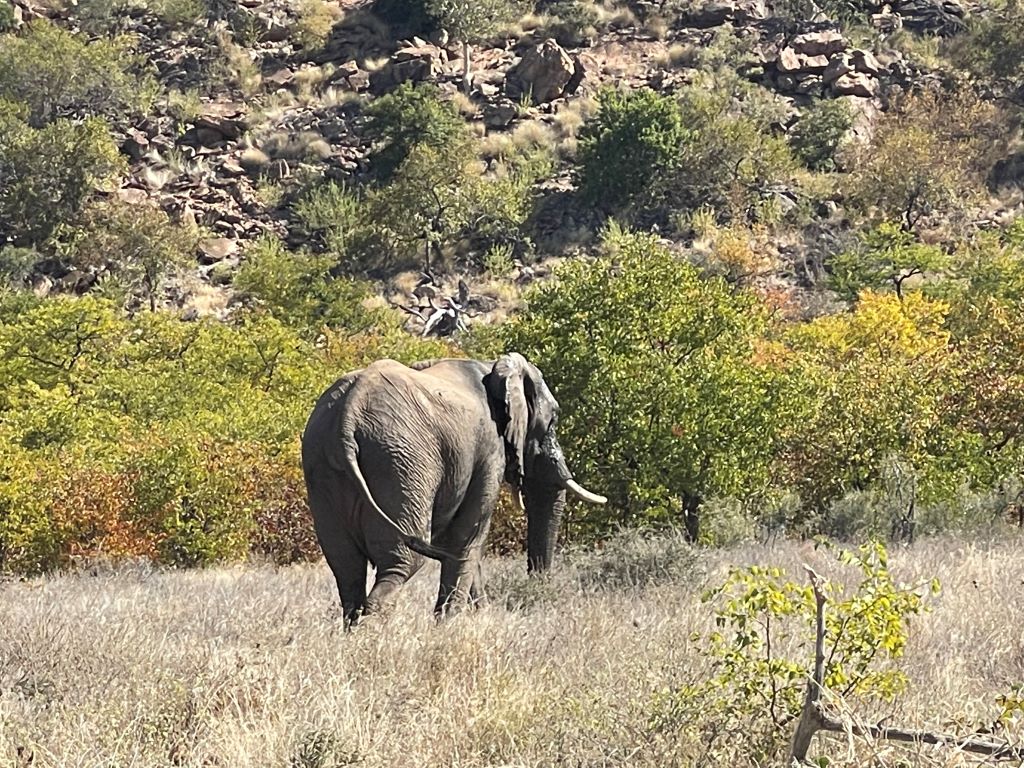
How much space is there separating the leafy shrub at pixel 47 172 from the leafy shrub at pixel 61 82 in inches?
253

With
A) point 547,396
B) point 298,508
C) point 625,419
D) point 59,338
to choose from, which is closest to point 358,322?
point 59,338

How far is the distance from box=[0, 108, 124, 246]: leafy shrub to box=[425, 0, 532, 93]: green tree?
76.1 feet

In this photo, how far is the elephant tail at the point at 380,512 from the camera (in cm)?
660

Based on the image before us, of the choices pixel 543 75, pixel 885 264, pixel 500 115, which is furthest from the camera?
pixel 543 75

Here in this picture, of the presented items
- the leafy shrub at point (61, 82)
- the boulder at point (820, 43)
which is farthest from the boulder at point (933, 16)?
the leafy shrub at point (61, 82)

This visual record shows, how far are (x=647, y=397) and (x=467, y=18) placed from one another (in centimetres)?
5814

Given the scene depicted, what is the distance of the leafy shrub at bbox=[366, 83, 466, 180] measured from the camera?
56250 millimetres

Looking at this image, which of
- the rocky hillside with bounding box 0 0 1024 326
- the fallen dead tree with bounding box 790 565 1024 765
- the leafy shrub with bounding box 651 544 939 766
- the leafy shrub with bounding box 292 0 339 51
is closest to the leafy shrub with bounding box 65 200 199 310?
the rocky hillside with bounding box 0 0 1024 326

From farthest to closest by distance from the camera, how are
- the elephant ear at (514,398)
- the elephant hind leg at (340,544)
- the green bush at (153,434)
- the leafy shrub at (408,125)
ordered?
the leafy shrub at (408,125) → the green bush at (153,434) → the elephant ear at (514,398) → the elephant hind leg at (340,544)

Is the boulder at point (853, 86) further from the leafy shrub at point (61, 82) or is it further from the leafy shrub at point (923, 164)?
the leafy shrub at point (61, 82)

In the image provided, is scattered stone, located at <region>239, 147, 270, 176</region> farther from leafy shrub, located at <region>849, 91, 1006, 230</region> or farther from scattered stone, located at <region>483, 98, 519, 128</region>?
leafy shrub, located at <region>849, 91, 1006, 230</region>

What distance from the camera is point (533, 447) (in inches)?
343

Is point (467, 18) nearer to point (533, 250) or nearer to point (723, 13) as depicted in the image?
point (723, 13)

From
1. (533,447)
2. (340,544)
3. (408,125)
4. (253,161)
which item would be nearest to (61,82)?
(253,161)
